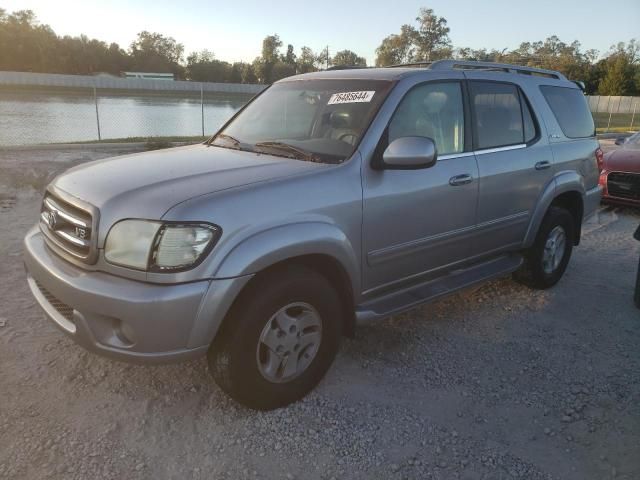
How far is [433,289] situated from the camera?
11.6ft

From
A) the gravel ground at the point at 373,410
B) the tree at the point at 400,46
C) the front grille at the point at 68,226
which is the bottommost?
the gravel ground at the point at 373,410

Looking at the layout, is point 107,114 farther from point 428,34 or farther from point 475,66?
point 428,34

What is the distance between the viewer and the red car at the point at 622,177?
313 inches

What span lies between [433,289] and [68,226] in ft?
7.63

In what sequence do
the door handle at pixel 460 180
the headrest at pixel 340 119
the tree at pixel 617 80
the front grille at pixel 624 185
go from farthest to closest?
the tree at pixel 617 80 → the front grille at pixel 624 185 → the door handle at pixel 460 180 → the headrest at pixel 340 119

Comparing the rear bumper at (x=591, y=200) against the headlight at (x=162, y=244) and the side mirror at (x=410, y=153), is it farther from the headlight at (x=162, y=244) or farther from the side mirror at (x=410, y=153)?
the headlight at (x=162, y=244)

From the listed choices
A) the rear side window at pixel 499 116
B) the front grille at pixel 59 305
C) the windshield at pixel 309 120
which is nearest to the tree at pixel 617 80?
the rear side window at pixel 499 116

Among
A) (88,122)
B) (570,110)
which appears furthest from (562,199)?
(88,122)

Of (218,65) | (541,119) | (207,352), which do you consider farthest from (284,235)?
(218,65)

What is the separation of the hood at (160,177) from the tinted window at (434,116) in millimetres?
701

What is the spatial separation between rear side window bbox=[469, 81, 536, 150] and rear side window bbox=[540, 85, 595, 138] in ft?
1.57

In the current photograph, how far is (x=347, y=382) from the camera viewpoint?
10.4ft

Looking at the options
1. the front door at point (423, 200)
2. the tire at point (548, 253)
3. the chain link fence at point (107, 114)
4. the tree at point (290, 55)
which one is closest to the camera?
the front door at point (423, 200)

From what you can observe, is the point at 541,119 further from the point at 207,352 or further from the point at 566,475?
the point at 207,352
